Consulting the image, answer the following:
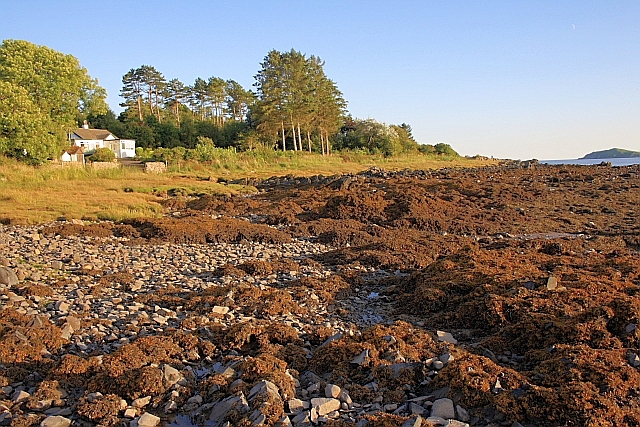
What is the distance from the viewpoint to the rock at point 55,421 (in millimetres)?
3911

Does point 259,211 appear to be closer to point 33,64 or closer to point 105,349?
point 105,349

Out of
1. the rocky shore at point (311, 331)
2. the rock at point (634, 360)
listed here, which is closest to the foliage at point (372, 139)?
the rocky shore at point (311, 331)

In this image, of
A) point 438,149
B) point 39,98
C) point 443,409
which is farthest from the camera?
point 438,149

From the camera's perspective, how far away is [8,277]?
798cm

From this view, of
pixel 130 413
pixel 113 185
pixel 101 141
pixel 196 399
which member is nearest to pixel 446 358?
pixel 196 399

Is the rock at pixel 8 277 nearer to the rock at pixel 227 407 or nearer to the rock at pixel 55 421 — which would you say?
the rock at pixel 55 421

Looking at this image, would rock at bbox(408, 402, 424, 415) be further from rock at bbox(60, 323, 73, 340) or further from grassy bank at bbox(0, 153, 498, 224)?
grassy bank at bbox(0, 153, 498, 224)

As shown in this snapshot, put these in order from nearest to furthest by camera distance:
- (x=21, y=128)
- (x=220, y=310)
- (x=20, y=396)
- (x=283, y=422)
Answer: (x=283, y=422) → (x=20, y=396) → (x=220, y=310) → (x=21, y=128)

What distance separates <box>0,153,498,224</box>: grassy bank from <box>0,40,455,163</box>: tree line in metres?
4.35

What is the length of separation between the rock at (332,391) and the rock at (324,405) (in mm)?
136

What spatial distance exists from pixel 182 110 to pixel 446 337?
8369 cm

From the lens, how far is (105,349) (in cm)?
547

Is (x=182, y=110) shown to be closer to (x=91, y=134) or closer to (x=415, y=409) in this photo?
(x=91, y=134)

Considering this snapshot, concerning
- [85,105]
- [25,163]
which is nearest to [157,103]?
[85,105]
